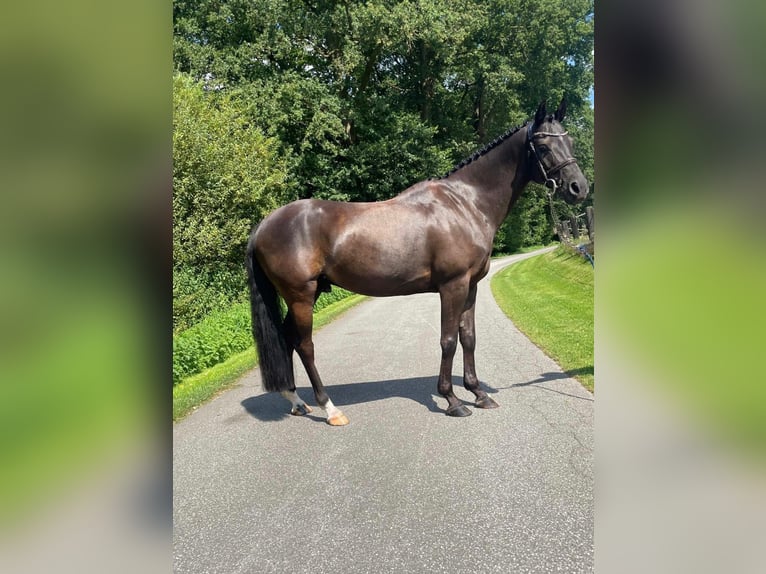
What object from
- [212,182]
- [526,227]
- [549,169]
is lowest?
[526,227]

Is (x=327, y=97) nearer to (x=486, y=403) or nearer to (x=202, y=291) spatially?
(x=202, y=291)

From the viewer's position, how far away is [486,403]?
4484 mm

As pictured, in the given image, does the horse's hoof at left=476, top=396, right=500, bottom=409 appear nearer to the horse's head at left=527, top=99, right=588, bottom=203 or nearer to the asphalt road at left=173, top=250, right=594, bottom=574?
the asphalt road at left=173, top=250, right=594, bottom=574

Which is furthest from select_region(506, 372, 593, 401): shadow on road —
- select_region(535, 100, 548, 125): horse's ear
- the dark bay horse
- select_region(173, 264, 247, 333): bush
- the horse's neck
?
select_region(173, 264, 247, 333): bush

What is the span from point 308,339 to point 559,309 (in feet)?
22.7

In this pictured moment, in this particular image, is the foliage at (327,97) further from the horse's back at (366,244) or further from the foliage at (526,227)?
the foliage at (526,227)

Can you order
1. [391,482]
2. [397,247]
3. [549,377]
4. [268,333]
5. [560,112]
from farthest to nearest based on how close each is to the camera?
1. [549,377]
2. [268,333]
3. [397,247]
4. [560,112]
5. [391,482]

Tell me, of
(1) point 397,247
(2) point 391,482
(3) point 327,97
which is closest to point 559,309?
(1) point 397,247

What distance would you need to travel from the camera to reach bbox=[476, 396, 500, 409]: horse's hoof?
446 cm
